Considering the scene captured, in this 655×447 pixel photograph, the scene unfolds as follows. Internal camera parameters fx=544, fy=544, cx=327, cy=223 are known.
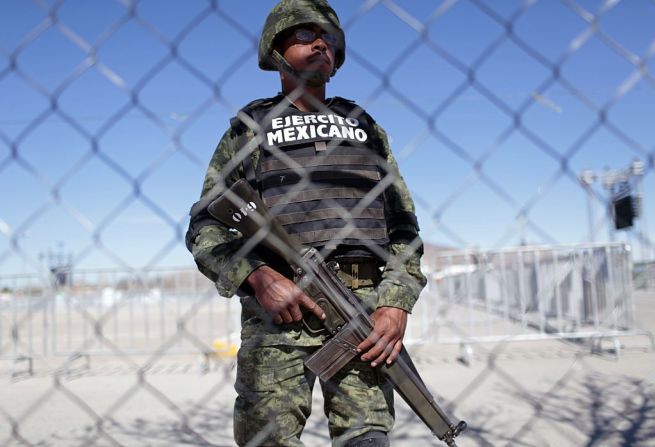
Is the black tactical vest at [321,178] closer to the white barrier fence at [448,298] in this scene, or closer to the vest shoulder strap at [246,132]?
the vest shoulder strap at [246,132]

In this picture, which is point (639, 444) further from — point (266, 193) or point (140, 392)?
point (140, 392)

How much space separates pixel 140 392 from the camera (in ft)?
15.6

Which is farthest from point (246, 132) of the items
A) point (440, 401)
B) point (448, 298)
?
point (448, 298)

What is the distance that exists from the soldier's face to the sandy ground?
1042mm

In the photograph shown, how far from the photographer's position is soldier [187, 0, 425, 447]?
5.41ft

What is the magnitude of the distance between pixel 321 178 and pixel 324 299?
0.43 m

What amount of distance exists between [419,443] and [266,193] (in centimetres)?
196

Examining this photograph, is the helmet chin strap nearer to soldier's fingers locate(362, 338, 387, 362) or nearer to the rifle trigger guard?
the rifle trigger guard

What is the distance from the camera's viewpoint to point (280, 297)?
1.56 m

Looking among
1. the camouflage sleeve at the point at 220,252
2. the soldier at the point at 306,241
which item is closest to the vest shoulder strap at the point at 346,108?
the soldier at the point at 306,241

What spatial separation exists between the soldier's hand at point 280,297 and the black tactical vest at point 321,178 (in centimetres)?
21

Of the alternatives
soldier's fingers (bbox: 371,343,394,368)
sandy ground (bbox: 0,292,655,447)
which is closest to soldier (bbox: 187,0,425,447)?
soldier's fingers (bbox: 371,343,394,368)

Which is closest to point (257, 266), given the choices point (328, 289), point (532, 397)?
point (328, 289)

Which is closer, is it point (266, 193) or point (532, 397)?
point (266, 193)
